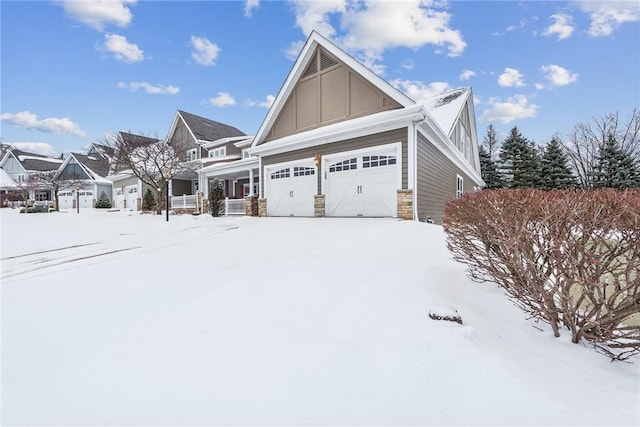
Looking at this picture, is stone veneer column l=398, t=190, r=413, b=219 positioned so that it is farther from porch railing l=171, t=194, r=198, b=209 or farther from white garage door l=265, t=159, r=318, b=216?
porch railing l=171, t=194, r=198, b=209

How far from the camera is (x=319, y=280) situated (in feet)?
11.6

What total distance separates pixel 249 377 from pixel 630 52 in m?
25.7

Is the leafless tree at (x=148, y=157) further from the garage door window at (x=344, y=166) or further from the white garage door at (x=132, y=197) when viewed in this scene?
the garage door window at (x=344, y=166)

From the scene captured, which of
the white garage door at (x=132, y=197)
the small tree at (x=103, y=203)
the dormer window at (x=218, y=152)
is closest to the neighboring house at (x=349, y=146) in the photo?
the dormer window at (x=218, y=152)

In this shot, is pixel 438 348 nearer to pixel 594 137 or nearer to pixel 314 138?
pixel 314 138

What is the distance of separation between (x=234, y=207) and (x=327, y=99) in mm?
7811

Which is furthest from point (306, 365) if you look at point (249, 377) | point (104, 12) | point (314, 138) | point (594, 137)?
point (594, 137)

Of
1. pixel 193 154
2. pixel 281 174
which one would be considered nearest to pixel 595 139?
pixel 281 174

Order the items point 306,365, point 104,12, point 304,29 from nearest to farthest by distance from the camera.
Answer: point 306,365
point 104,12
point 304,29

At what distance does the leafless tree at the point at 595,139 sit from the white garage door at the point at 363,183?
Result: 27.1 metres

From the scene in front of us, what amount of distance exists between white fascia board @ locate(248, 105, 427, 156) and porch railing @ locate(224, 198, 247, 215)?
3442mm

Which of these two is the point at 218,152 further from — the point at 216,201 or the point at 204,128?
the point at 216,201

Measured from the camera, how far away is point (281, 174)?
1327cm

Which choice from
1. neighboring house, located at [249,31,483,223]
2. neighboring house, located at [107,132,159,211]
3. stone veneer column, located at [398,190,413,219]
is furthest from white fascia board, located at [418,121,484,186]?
neighboring house, located at [107,132,159,211]
